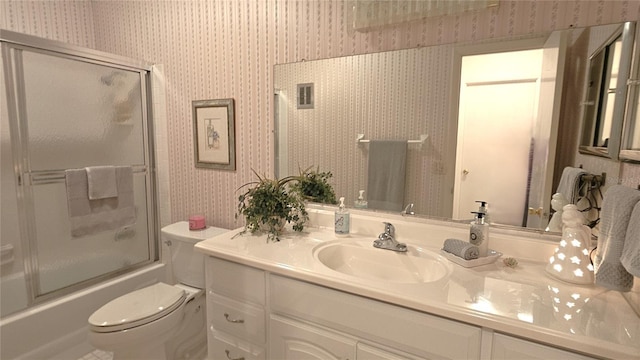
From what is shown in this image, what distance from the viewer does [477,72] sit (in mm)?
1271

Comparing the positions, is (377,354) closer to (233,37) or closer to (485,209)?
(485,209)

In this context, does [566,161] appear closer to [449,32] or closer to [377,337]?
[449,32]

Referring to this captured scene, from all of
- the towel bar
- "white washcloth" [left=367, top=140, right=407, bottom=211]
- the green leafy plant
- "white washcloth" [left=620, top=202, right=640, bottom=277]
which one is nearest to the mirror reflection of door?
"white washcloth" [left=367, top=140, right=407, bottom=211]

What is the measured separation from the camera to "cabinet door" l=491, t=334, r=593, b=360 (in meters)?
0.78

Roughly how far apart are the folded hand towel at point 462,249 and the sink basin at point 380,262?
5 centimetres

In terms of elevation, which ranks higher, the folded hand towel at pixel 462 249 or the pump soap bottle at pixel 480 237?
the pump soap bottle at pixel 480 237

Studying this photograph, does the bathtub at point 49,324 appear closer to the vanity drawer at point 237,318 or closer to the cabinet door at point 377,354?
the vanity drawer at point 237,318

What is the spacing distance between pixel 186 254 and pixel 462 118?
5.38 ft

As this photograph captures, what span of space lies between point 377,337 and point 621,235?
2.41 feet

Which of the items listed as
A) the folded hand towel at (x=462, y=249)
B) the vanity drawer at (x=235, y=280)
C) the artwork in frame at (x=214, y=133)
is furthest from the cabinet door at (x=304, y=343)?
the artwork in frame at (x=214, y=133)

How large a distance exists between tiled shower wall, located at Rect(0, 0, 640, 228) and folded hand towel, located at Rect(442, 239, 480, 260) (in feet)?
1.68

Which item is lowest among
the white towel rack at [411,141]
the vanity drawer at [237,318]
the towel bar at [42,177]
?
the vanity drawer at [237,318]

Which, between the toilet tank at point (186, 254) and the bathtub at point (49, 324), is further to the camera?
the toilet tank at point (186, 254)

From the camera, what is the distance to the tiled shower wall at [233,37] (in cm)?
123
